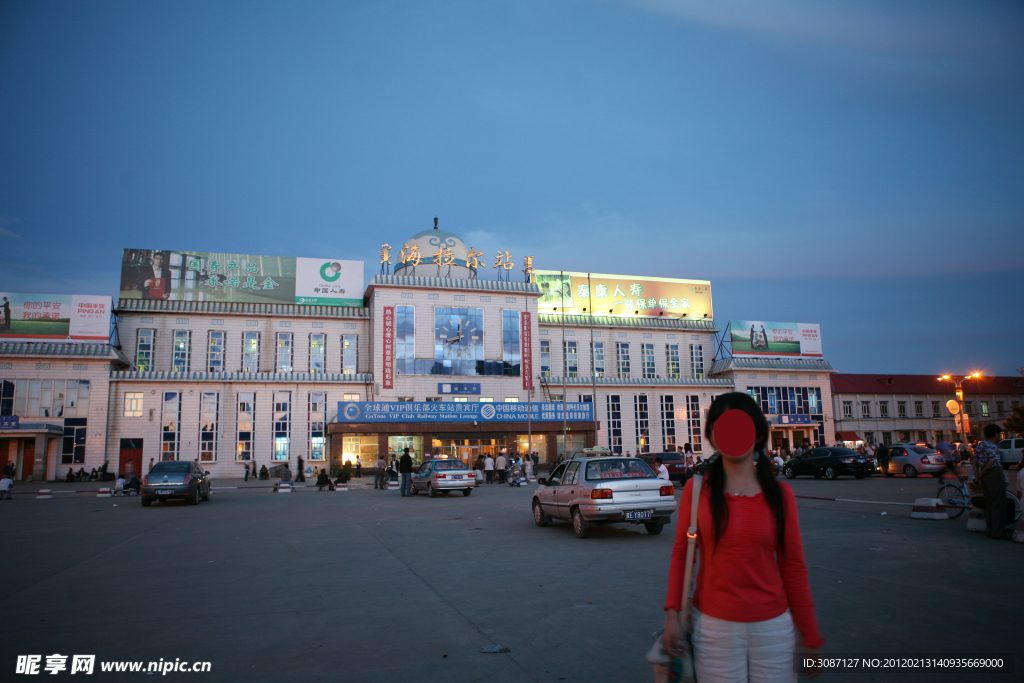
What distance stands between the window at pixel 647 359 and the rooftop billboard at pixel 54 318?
41567 mm

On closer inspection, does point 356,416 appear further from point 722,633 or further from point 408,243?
point 722,633

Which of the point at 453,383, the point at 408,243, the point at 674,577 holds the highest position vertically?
the point at 408,243

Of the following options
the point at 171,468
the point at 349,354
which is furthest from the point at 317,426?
the point at 171,468

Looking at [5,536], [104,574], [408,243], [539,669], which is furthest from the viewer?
[408,243]

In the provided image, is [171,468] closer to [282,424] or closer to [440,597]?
[440,597]

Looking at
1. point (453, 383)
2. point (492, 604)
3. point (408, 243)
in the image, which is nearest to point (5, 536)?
point (492, 604)

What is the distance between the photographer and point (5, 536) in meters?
13.2

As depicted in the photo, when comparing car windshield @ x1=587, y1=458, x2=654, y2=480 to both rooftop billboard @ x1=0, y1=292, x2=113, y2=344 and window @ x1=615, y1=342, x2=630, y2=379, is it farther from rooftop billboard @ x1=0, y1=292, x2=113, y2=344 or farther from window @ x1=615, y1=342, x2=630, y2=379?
window @ x1=615, y1=342, x2=630, y2=379

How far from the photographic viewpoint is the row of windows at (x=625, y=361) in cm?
5516

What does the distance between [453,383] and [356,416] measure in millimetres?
8542

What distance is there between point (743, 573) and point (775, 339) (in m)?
59.9

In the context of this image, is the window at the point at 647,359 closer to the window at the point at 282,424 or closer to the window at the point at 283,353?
the window at the point at 283,353

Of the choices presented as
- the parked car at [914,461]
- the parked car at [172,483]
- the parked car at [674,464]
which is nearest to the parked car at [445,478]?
the parked car at [172,483]

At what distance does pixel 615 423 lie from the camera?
5309 cm
